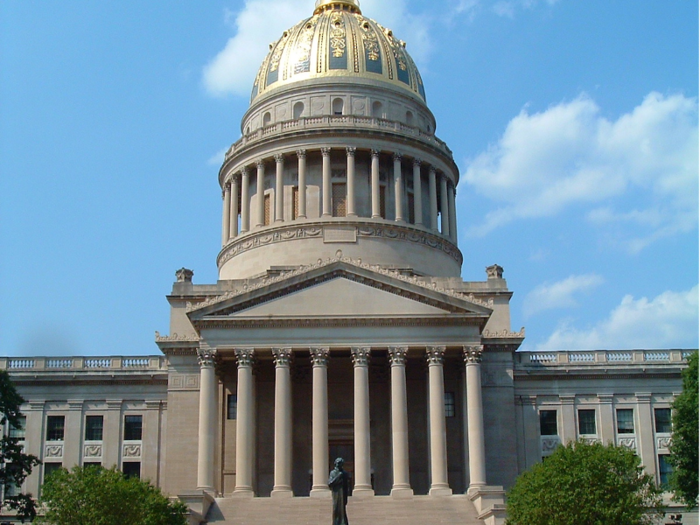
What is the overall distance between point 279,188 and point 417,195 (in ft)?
32.1

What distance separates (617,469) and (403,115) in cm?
3988

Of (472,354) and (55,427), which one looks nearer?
(472,354)

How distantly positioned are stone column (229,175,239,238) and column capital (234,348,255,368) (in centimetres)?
2072

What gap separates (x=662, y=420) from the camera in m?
64.5

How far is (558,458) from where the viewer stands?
43719 millimetres

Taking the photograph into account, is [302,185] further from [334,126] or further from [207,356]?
[207,356]

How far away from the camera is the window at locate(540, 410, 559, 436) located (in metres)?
63.9

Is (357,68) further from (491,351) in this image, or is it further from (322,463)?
(322,463)

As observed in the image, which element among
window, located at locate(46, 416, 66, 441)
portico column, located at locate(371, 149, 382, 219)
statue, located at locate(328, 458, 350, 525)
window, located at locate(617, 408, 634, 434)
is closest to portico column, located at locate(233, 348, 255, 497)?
window, located at locate(46, 416, 66, 441)

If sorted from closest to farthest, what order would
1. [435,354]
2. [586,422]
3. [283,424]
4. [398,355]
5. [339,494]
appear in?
1. [339,494]
2. [283,424]
3. [398,355]
4. [435,354]
5. [586,422]

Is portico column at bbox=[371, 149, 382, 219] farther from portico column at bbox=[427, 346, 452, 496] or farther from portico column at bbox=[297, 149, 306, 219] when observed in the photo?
portico column at bbox=[427, 346, 452, 496]

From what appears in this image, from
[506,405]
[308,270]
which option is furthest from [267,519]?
[506,405]

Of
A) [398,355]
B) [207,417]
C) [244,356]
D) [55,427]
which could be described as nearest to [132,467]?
[55,427]

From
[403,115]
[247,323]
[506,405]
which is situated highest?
[403,115]
